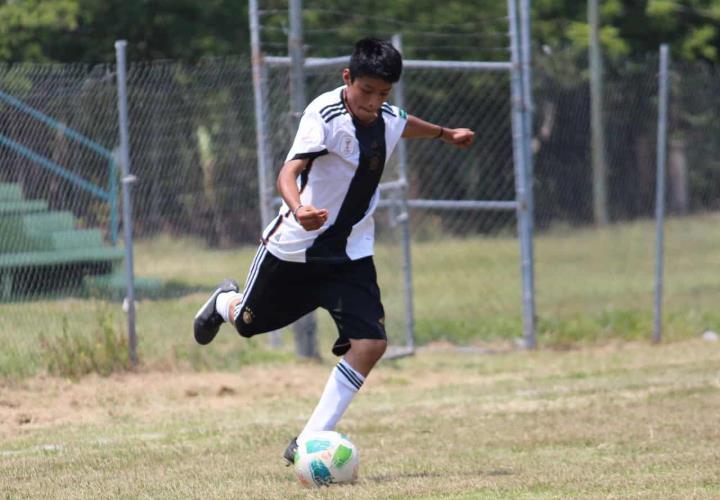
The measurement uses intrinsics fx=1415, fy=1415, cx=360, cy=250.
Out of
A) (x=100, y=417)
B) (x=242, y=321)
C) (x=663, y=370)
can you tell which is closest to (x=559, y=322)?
(x=663, y=370)

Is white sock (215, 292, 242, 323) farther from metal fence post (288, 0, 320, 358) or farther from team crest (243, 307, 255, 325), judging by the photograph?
metal fence post (288, 0, 320, 358)

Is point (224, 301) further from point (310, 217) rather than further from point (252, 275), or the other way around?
point (310, 217)

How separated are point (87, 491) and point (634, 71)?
42.1ft

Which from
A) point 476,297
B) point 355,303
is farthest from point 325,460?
point 476,297

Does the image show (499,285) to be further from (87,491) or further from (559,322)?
(87,491)

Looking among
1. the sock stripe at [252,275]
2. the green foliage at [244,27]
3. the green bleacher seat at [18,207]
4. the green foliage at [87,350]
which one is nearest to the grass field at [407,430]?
the green foliage at [87,350]

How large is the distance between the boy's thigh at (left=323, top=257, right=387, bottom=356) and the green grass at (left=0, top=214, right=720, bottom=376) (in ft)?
13.8

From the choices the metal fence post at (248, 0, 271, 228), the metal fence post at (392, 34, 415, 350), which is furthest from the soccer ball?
the metal fence post at (392, 34, 415, 350)

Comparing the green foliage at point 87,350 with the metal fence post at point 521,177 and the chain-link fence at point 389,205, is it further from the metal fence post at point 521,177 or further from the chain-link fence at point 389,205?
the metal fence post at point 521,177

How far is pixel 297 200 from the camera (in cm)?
618

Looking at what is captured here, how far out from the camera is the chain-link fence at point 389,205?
10.9m

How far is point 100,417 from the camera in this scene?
915 cm

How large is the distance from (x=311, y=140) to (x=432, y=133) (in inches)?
36.0

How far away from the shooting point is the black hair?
641 cm
